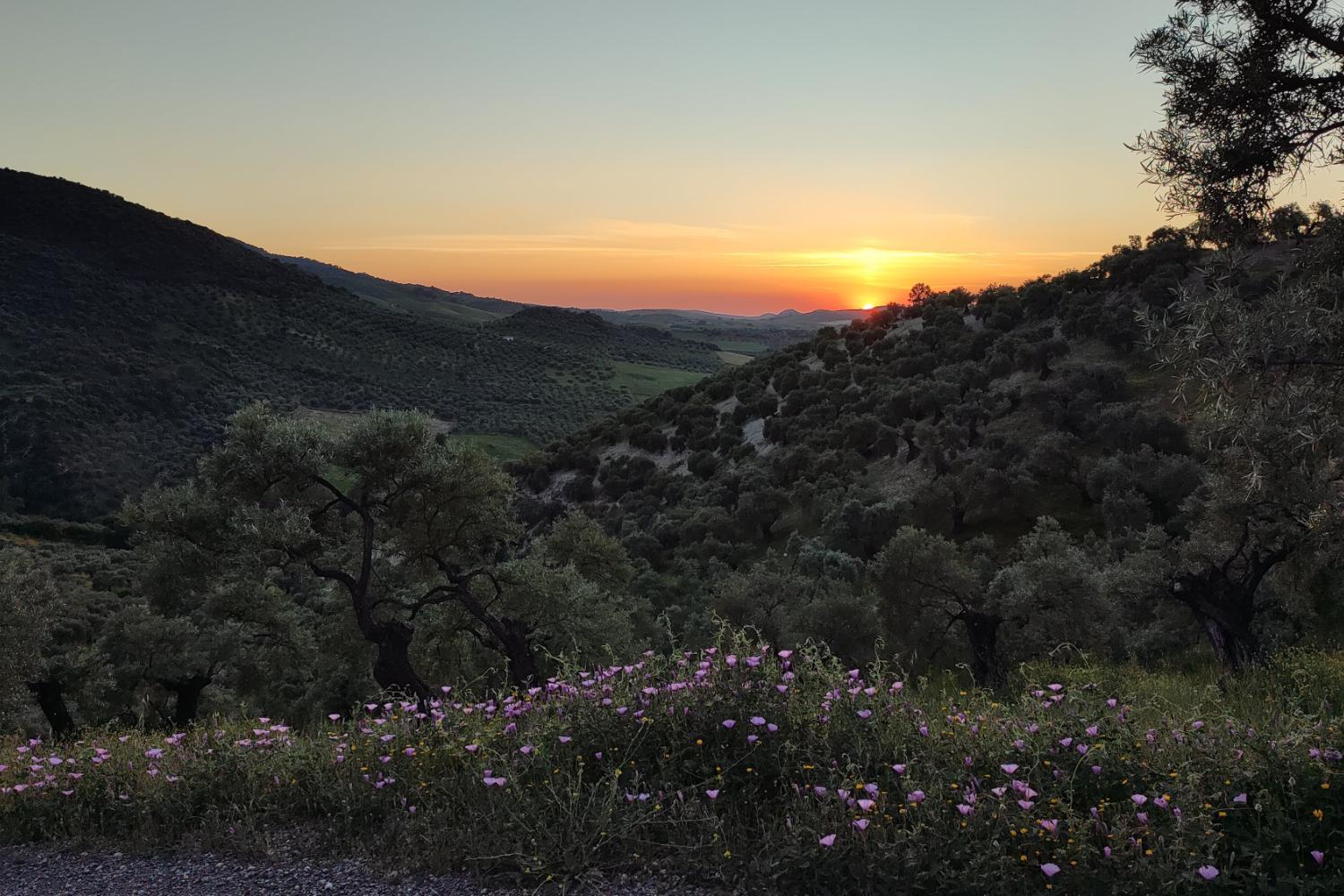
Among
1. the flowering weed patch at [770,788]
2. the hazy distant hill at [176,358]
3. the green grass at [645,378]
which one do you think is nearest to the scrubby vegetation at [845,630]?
the flowering weed patch at [770,788]

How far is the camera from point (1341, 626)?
1395 centimetres

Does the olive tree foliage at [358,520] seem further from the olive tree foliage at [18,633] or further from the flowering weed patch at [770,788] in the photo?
the flowering weed patch at [770,788]

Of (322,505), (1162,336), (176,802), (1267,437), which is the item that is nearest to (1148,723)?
(1162,336)

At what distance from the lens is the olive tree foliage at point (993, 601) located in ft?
54.1

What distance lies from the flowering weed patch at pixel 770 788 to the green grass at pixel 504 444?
234 feet

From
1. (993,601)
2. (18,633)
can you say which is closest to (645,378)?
(993,601)

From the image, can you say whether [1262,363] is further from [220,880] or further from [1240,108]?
[220,880]

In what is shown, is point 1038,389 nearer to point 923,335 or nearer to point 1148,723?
point 923,335

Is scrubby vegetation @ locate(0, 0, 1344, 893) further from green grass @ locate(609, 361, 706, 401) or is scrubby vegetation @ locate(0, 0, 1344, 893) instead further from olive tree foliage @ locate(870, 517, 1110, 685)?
green grass @ locate(609, 361, 706, 401)

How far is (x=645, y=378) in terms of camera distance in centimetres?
13300

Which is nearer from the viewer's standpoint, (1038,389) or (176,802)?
(176,802)

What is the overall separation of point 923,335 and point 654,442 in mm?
21545

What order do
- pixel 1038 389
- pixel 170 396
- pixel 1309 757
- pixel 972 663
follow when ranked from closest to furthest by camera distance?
pixel 1309 757 → pixel 972 663 → pixel 1038 389 → pixel 170 396

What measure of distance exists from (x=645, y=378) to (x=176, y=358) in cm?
6869
